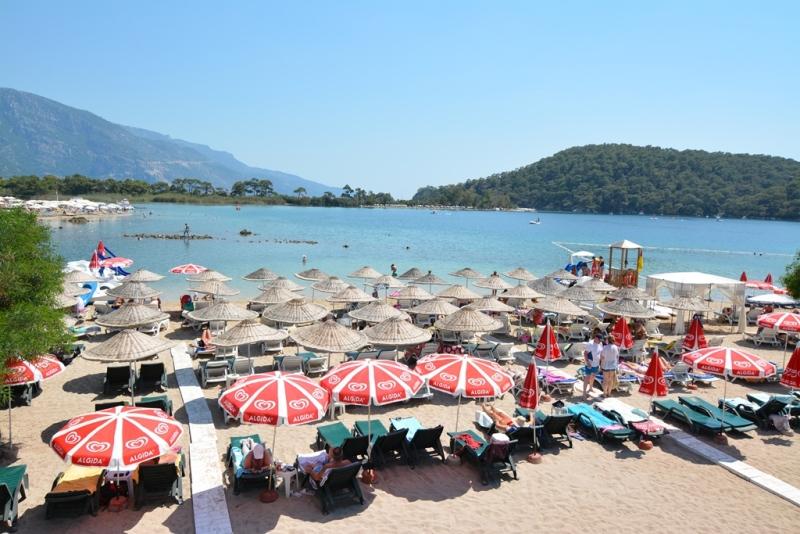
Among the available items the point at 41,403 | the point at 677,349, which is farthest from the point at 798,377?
the point at 41,403

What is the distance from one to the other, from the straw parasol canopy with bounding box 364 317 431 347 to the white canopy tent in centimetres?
1158

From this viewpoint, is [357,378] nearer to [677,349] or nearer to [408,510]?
[408,510]

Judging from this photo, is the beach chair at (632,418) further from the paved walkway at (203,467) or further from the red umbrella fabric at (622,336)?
the paved walkway at (203,467)

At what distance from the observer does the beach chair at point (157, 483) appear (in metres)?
6.51

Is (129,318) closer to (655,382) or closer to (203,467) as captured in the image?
(203,467)

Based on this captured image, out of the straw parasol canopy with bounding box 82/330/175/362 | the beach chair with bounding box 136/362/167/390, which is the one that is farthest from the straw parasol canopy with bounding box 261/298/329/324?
the straw parasol canopy with bounding box 82/330/175/362

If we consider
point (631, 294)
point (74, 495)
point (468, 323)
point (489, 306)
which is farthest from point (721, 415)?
point (74, 495)

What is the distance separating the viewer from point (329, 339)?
10148 mm

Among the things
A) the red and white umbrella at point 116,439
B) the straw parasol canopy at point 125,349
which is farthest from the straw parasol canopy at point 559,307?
the red and white umbrella at point 116,439

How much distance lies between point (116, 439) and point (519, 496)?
5.25 meters

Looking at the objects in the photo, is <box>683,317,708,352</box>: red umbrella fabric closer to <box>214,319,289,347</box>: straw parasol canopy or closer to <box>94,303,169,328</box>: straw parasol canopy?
<box>214,319,289,347</box>: straw parasol canopy

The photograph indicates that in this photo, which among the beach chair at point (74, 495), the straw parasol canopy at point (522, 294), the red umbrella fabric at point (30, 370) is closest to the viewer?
the beach chair at point (74, 495)

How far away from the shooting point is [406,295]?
1786 cm

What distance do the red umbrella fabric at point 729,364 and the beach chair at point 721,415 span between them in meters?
0.84
